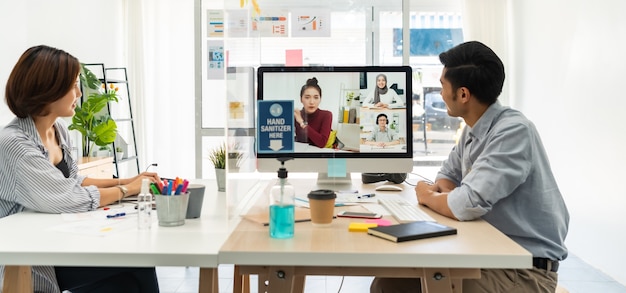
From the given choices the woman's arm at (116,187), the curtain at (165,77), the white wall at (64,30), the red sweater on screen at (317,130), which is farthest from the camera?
the curtain at (165,77)

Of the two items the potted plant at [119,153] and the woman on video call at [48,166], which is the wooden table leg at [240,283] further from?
the potted plant at [119,153]

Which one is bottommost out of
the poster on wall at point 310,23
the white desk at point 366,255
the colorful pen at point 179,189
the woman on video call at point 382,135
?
the white desk at point 366,255

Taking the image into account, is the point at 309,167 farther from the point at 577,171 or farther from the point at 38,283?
the point at 577,171

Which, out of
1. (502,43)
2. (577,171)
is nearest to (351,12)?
(502,43)

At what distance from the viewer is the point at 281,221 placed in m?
1.40

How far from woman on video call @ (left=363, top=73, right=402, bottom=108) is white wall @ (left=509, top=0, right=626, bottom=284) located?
1629 millimetres

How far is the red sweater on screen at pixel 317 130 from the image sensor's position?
2238 millimetres

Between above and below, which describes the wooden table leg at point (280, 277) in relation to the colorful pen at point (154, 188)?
below

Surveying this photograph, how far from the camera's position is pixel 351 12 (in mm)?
4703

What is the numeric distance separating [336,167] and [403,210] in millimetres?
522

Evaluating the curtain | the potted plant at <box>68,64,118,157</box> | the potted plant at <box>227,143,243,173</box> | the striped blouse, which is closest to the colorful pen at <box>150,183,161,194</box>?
the potted plant at <box>227,143,243,173</box>

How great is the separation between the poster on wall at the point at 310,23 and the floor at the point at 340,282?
5.96ft

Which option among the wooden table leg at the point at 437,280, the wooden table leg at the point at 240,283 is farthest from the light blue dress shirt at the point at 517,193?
the wooden table leg at the point at 240,283

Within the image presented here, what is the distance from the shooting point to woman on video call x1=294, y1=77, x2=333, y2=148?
7.35ft
